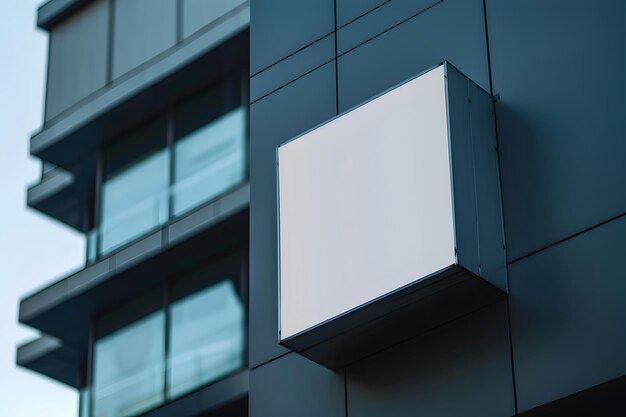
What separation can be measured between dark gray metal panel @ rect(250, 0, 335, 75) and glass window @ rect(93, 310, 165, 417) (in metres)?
6.29

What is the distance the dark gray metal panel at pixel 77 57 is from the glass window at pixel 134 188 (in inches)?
49.8

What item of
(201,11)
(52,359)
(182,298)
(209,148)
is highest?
(201,11)

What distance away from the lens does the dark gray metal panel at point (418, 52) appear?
496 inches

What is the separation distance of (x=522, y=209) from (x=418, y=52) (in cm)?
234

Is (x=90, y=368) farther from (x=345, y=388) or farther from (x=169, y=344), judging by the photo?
(x=345, y=388)

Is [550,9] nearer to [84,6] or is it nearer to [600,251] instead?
[600,251]

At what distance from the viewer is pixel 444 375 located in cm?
1144

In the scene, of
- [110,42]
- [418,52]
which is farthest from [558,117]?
[110,42]

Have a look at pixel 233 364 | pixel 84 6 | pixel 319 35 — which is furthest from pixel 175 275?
pixel 319 35

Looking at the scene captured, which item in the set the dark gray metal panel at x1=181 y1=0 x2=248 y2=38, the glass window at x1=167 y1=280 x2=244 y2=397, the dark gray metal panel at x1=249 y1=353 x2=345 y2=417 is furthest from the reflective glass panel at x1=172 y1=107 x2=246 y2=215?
the dark gray metal panel at x1=249 y1=353 x2=345 y2=417

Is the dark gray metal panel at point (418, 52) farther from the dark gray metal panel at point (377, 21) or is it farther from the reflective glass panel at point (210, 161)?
the reflective glass panel at point (210, 161)

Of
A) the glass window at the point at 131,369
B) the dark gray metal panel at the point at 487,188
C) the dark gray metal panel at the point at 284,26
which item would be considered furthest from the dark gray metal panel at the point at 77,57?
the dark gray metal panel at the point at 487,188

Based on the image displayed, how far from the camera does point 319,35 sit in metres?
14.4

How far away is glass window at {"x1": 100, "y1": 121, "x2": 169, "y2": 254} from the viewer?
20.9 meters
